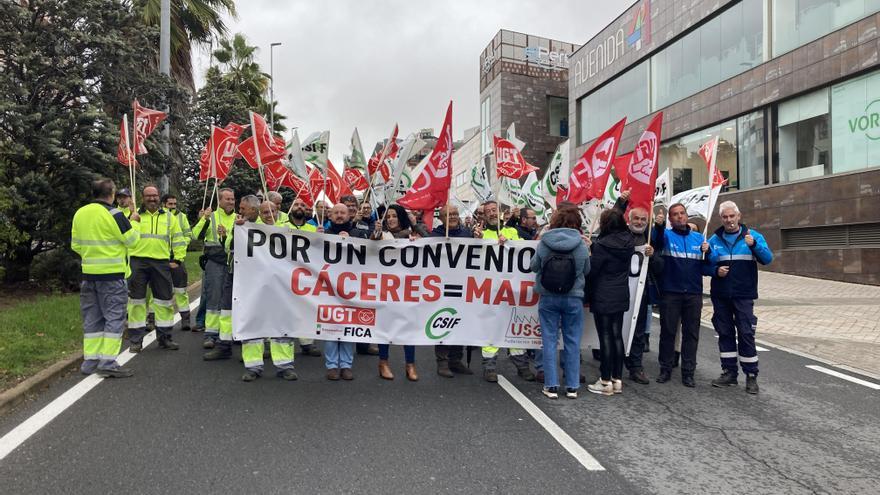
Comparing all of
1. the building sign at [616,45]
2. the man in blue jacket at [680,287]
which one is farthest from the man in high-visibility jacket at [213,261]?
the building sign at [616,45]

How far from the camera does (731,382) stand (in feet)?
19.4

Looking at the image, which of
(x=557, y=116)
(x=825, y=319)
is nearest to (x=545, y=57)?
(x=557, y=116)

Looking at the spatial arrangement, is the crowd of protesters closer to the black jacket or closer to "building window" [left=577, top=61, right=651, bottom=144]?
the black jacket

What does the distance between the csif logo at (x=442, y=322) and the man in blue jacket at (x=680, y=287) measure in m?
2.20

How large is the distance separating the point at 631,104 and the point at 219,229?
2514 cm

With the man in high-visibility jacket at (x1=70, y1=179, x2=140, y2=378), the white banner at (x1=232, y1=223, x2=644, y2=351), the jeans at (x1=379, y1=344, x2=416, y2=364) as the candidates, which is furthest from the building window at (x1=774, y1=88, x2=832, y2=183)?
the man in high-visibility jacket at (x1=70, y1=179, x2=140, y2=378)

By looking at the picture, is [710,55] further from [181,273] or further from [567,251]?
[181,273]

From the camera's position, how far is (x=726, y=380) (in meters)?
5.91

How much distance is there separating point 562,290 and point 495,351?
3.58 feet

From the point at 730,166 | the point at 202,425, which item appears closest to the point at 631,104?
the point at 730,166

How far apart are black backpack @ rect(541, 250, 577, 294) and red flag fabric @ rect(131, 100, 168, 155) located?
5.85 meters

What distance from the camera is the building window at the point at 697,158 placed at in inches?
838

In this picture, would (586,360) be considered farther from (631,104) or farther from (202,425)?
(631,104)

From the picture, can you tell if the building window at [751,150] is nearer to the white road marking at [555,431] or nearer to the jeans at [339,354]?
the white road marking at [555,431]
